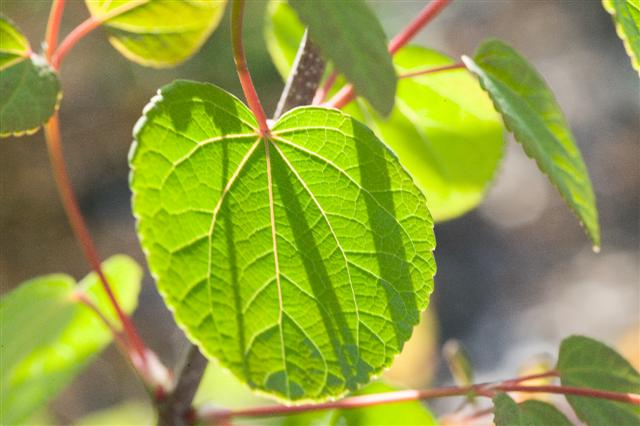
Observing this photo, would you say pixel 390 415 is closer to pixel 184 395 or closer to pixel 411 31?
pixel 184 395

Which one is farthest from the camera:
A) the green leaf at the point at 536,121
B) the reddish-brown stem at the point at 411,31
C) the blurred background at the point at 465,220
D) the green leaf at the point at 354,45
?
the blurred background at the point at 465,220

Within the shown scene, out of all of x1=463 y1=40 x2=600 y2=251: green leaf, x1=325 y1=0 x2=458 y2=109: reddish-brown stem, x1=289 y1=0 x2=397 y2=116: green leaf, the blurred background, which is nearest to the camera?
x1=289 y1=0 x2=397 y2=116: green leaf

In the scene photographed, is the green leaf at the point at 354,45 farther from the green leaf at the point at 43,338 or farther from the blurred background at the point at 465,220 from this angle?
the blurred background at the point at 465,220

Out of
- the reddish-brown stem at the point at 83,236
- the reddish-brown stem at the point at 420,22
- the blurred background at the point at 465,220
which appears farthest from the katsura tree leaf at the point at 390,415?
the blurred background at the point at 465,220

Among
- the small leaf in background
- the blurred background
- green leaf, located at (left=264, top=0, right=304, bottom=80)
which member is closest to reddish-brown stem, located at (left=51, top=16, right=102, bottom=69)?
green leaf, located at (left=264, top=0, right=304, bottom=80)

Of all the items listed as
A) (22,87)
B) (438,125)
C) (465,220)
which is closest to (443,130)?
(438,125)

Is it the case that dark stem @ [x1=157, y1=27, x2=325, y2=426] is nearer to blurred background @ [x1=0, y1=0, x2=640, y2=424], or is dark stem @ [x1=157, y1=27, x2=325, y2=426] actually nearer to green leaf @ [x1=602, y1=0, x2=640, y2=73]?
green leaf @ [x1=602, y1=0, x2=640, y2=73]
